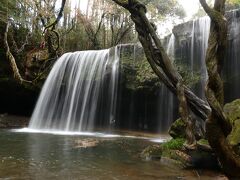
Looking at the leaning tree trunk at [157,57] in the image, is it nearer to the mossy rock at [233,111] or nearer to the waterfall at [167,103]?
the mossy rock at [233,111]

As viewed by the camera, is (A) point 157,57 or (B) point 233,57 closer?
(A) point 157,57

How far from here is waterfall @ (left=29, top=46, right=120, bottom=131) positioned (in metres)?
16.4

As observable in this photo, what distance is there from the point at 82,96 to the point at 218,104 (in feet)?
41.6

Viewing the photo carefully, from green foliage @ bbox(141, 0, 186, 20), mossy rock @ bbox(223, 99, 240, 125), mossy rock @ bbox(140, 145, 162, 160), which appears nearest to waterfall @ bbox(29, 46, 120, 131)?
mossy rock @ bbox(140, 145, 162, 160)

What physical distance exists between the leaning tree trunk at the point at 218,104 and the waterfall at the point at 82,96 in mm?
11305

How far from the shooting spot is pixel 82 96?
16812mm

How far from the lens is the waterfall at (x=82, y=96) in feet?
53.9

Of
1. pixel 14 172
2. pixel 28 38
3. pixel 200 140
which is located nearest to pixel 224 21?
pixel 200 140

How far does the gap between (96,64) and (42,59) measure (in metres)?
3.47

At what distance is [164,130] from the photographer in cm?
1505

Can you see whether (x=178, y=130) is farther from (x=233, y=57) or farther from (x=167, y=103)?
(x=167, y=103)

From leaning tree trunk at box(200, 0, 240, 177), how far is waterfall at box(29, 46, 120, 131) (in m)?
11.3

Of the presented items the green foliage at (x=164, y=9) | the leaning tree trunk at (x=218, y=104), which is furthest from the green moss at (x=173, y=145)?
the green foliage at (x=164, y=9)

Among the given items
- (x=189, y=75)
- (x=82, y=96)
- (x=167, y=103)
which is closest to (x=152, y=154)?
(x=189, y=75)
